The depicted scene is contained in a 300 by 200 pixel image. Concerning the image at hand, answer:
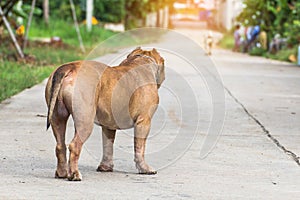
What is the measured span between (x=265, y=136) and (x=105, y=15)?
35124mm

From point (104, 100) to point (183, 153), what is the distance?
1766 mm

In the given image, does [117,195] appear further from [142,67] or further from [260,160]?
[260,160]

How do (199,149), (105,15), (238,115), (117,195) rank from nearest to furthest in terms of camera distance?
(117,195)
(199,149)
(238,115)
(105,15)

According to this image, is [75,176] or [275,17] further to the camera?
[275,17]

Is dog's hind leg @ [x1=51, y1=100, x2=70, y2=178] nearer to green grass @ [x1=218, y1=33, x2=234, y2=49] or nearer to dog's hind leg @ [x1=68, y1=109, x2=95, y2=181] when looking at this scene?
dog's hind leg @ [x1=68, y1=109, x2=95, y2=181]

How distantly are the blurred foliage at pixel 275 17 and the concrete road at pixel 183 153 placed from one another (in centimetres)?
1412

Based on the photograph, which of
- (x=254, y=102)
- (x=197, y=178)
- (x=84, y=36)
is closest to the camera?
(x=197, y=178)

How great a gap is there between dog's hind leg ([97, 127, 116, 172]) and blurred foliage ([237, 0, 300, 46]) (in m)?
19.5

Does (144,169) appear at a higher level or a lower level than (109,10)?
higher

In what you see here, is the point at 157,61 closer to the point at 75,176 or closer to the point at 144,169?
the point at 144,169

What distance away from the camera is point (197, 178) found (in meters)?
6.95

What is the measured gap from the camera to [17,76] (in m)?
15.9

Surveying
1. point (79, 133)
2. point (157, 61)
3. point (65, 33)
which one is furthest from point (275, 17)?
point (79, 133)

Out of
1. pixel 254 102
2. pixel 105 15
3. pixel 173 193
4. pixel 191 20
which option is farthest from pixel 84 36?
pixel 191 20
